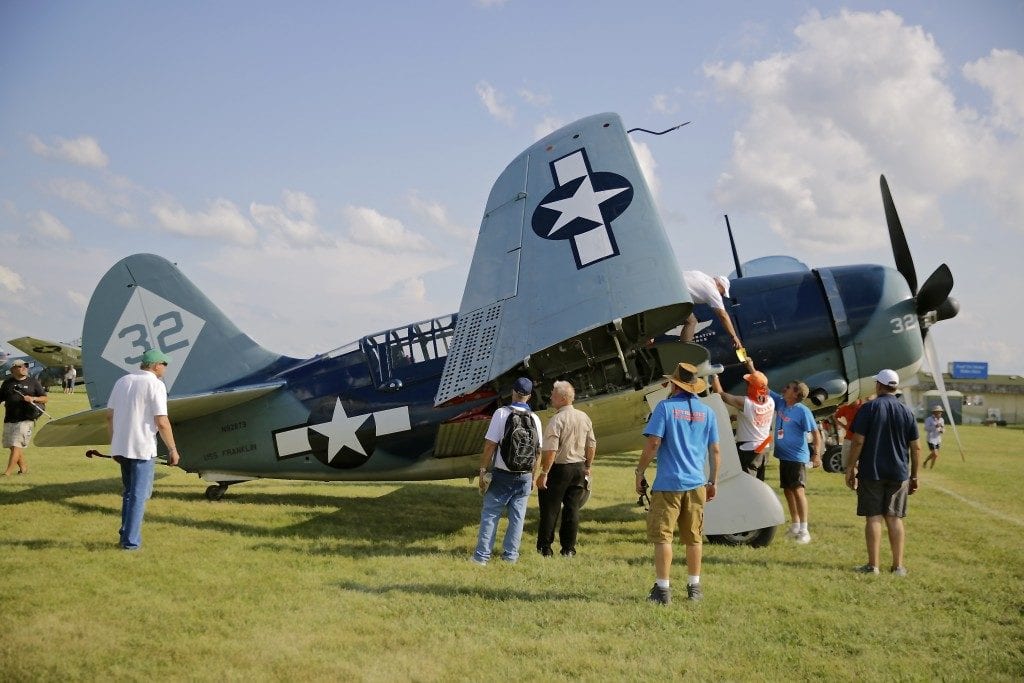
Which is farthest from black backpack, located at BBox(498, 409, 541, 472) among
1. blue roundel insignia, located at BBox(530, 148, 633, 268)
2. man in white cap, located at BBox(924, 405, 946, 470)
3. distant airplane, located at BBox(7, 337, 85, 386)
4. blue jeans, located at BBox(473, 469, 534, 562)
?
distant airplane, located at BBox(7, 337, 85, 386)

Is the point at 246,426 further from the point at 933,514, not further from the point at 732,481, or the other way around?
the point at 933,514

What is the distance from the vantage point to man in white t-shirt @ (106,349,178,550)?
540 cm

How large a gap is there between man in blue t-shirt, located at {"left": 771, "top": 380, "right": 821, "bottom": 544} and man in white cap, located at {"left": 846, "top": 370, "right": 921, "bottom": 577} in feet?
3.32

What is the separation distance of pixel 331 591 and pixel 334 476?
329 cm

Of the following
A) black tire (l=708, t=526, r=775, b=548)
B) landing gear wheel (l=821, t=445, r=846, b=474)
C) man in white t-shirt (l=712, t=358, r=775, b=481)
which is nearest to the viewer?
black tire (l=708, t=526, r=775, b=548)

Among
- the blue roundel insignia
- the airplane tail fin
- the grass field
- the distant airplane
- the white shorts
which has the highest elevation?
the distant airplane

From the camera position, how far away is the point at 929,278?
8453mm

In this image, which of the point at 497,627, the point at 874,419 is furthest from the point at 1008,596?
the point at 497,627

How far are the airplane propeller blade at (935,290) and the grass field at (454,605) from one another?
265cm

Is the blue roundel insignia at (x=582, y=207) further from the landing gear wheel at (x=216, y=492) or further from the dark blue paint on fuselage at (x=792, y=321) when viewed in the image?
the landing gear wheel at (x=216, y=492)

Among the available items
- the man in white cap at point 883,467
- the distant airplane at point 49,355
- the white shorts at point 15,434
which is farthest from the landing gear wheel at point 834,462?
the distant airplane at point 49,355

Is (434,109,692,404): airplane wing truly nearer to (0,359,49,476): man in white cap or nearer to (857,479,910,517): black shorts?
(857,479,910,517): black shorts

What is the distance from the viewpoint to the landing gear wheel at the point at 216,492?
852 cm

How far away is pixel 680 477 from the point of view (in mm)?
4438
